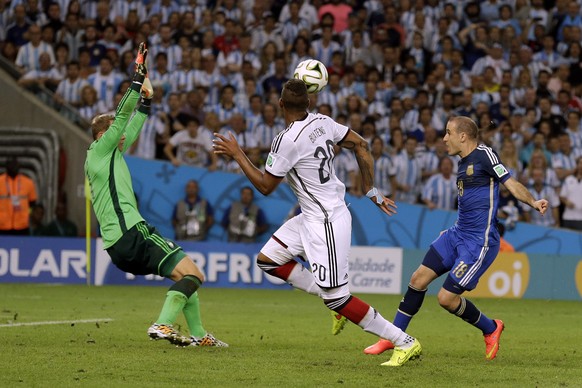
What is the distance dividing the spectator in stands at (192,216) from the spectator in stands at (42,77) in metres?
3.26

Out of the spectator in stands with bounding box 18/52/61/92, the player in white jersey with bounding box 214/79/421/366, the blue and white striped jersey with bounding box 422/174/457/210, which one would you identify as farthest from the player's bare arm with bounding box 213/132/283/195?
the spectator in stands with bounding box 18/52/61/92

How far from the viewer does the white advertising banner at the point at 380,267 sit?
65.7 ft

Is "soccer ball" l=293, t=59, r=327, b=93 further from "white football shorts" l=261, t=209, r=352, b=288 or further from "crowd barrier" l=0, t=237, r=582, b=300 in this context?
"crowd barrier" l=0, t=237, r=582, b=300

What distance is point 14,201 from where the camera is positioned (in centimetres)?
2058

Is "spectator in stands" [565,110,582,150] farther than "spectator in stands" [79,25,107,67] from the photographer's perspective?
No

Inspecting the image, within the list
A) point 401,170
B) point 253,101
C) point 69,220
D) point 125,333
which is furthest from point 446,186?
point 125,333

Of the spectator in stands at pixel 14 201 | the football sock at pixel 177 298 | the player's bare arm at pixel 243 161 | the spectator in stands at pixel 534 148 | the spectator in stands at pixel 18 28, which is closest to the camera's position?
the player's bare arm at pixel 243 161

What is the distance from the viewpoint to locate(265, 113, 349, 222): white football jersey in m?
9.43

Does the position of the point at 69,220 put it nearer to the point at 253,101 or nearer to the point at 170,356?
the point at 253,101

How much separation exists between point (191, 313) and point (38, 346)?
4.76 ft

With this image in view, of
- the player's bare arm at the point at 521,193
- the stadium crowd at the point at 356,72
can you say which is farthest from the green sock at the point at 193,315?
the stadium crowd at the point at 356,72

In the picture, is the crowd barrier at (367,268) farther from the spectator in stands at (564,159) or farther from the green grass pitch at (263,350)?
the green grass pitch at (263,350)

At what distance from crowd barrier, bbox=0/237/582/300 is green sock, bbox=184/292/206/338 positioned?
9.25 metres

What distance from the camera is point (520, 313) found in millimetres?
16656
